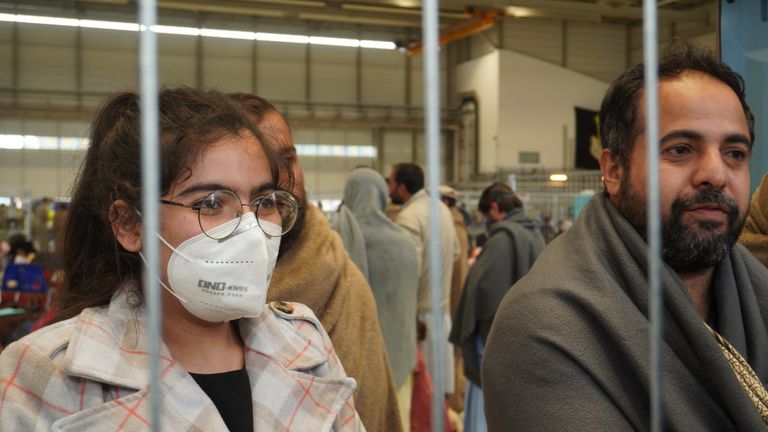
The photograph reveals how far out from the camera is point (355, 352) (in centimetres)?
184

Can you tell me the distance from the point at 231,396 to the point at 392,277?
233cm

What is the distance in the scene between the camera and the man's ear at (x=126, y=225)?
3.69 ft

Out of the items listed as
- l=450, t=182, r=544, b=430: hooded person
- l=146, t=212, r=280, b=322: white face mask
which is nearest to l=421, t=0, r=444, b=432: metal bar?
l=146, t=212, r=280, b=322: white face mask

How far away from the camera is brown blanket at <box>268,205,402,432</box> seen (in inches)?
71.1

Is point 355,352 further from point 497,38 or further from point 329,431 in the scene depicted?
point 497,38

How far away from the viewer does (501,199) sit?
453 cm

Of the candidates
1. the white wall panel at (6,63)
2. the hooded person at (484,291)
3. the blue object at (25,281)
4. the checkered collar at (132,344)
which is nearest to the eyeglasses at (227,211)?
the checkered collar at (132,344)

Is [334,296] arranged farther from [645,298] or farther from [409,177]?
[409,177]

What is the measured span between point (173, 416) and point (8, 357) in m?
0.22

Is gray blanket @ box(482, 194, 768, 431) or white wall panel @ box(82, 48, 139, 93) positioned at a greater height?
white wall panel @ box(82, 48, 139, 93)

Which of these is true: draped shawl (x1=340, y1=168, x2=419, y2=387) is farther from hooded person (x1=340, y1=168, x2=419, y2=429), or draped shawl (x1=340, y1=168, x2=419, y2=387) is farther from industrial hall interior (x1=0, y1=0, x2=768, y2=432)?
industrial hall interior (x1=0, y1=0, x2=768, y2=432)

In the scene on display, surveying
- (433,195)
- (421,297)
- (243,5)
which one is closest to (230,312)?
(433,195)

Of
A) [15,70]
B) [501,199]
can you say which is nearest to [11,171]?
[15,70]

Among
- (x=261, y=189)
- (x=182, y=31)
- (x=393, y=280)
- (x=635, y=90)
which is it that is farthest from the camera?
(x=182, y=31)
